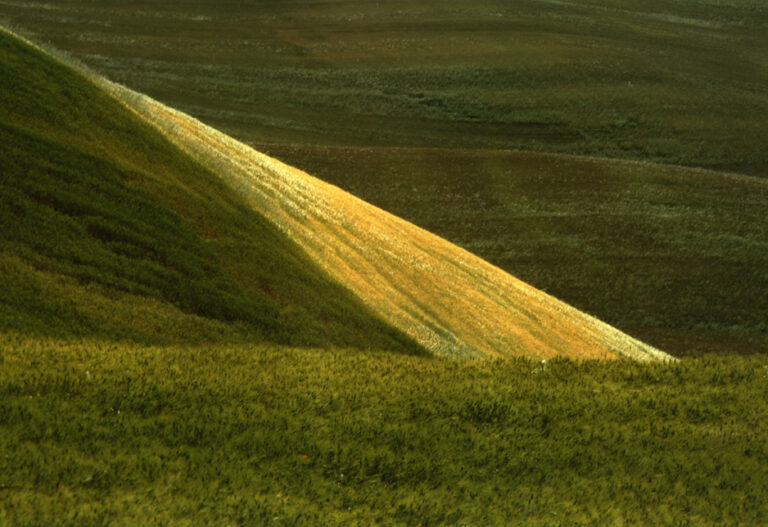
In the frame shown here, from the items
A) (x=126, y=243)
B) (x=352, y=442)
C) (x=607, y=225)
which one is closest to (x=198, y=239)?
(x=126, y=243)

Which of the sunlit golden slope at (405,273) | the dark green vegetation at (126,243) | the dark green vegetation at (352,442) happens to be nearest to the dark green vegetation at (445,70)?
the sunlit golden slope at (405,273)

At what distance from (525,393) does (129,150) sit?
→ 42.7 feet

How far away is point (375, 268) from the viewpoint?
101ft

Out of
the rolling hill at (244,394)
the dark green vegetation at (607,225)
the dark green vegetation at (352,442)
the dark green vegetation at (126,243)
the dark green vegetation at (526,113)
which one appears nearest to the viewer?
the dark green vegetation at (352,442)

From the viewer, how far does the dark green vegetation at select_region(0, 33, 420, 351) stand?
18375mm

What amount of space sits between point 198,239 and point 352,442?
10.2m

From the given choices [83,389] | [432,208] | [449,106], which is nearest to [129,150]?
[83,389]

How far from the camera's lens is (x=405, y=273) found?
3216 cm

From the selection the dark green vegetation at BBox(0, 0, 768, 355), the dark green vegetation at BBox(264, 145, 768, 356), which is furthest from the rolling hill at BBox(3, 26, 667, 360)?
the dark green vegetation at BBox(0, 0, 768, 355)

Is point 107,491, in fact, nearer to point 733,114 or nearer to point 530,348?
point 530,348

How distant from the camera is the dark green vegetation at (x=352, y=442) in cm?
1156

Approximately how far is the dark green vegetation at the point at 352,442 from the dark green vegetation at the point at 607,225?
92.6 ft

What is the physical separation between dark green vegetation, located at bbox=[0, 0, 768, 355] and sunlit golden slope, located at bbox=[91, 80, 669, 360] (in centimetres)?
926

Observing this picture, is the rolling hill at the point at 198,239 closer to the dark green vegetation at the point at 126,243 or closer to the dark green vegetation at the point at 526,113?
the dark green vegetation at the point at 126,243
